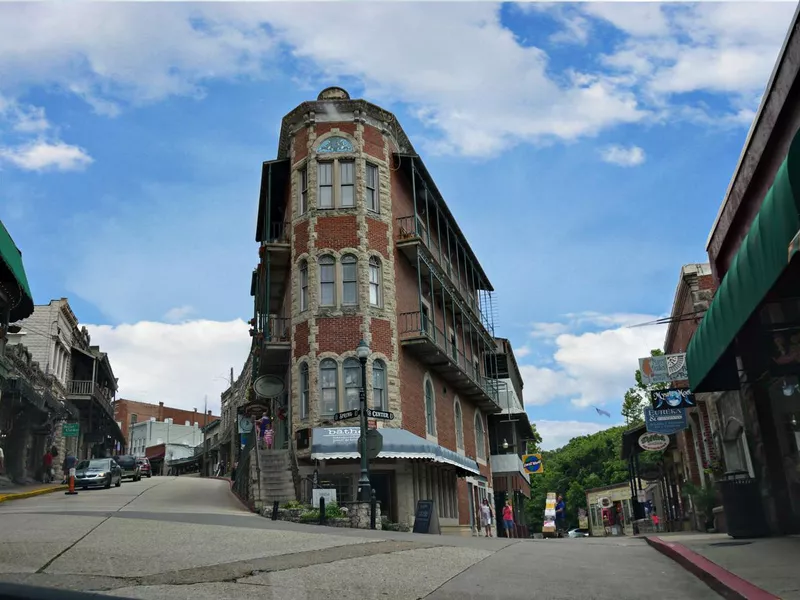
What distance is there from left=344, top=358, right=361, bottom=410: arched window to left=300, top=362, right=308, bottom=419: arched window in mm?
1421

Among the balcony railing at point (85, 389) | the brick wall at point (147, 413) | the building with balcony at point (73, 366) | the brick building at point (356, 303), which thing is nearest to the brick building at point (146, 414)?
the brick wall at point (147, 413)

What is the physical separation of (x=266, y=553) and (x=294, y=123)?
20.9 metres

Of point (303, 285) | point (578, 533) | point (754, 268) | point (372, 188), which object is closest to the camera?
point (754, 268)

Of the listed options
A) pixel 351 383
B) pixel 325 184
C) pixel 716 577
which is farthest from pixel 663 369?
pixel 716 577

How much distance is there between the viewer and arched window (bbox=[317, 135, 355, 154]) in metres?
27.8

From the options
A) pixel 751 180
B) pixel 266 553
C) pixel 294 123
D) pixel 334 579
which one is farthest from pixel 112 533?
pixel 294 123

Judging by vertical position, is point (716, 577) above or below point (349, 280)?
below

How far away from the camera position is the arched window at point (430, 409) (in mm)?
29141

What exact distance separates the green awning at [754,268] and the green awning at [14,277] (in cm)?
1833

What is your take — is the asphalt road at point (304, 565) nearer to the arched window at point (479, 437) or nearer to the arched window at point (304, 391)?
the arched window at point (304, 391)

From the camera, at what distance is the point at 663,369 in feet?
70.3

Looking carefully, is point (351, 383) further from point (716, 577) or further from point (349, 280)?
point (716, 577)

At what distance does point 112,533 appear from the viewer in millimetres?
12219

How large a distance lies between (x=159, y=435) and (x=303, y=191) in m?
94.1
